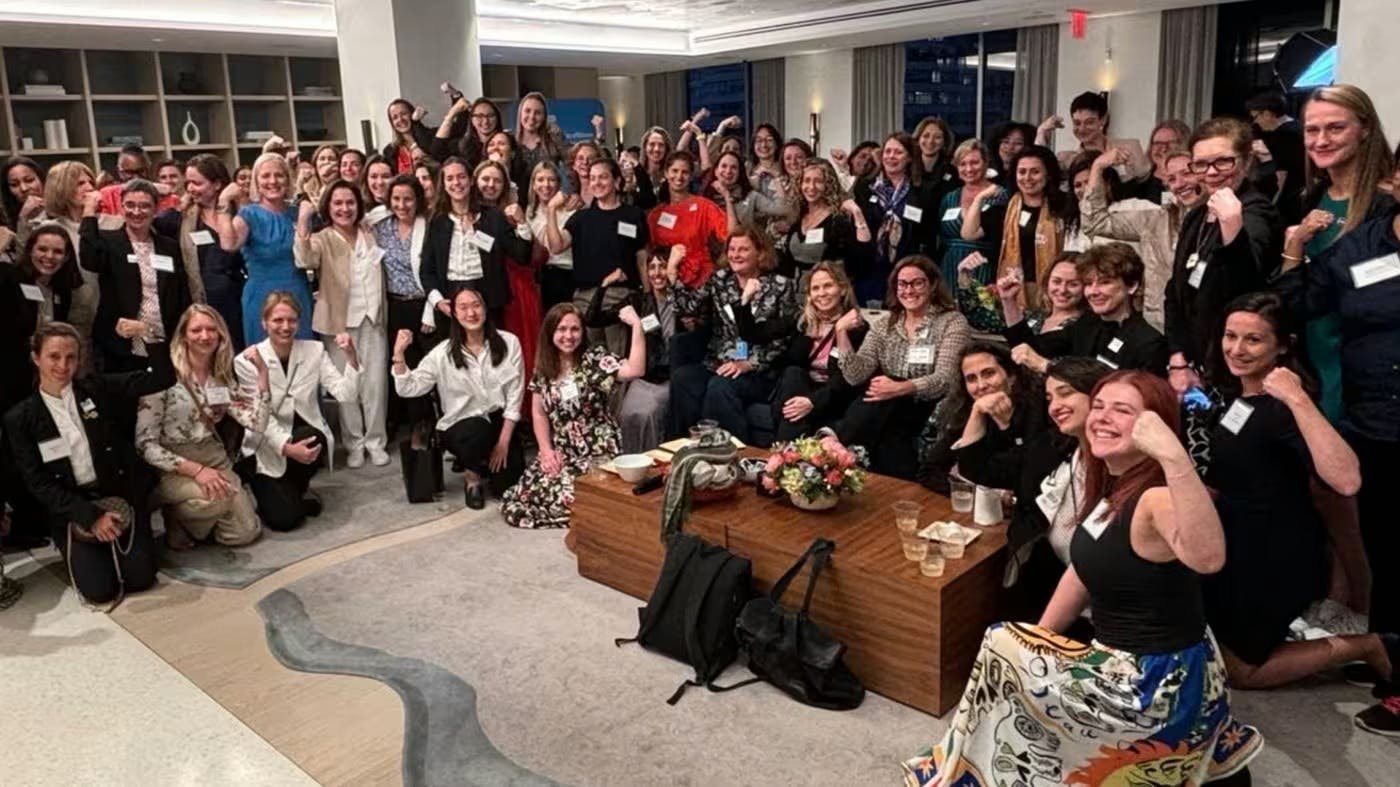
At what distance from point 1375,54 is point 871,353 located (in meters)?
1.99

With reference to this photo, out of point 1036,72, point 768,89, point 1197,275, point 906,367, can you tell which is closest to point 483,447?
point 906,367

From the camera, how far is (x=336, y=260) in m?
5.09

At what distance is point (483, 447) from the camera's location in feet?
15.3

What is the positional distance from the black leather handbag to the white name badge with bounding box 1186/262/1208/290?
134cm

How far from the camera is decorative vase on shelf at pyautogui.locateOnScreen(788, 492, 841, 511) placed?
3.30 meters

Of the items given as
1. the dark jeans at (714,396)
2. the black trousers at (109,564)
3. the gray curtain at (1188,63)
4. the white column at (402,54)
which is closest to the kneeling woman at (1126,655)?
the dark jeans at (714,396)

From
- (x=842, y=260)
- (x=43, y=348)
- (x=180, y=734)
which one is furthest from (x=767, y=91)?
(x=180, y=734)

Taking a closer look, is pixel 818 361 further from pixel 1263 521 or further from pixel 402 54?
pixel 402 54

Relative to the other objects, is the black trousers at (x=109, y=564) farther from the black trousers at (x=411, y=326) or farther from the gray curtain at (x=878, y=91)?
the gray curtain at (x=878, y=91)

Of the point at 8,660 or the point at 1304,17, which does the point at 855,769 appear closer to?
the point at 8,660

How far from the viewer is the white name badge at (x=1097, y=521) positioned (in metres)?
2.25

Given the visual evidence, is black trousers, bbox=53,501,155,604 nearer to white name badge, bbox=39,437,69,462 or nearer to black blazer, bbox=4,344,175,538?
black blazer, bbox=4,344,175,538

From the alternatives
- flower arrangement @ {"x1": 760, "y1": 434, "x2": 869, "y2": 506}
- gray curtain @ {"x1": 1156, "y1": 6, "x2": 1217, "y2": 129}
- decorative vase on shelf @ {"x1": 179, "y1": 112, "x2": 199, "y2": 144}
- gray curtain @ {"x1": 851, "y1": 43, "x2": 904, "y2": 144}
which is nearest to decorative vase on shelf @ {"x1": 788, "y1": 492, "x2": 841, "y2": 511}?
flower arrangement @ {"x1": 760, "y1": 434, "x2": 869, "y2": 506}

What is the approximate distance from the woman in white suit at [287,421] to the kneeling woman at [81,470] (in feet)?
1.96
